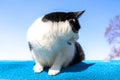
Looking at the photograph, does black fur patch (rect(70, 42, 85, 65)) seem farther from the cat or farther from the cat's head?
the cat's head

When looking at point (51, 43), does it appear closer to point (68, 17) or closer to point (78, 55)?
point (68, 17)

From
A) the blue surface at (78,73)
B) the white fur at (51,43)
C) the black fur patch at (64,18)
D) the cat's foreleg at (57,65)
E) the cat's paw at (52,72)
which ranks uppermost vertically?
the black fur patch at (64,18)

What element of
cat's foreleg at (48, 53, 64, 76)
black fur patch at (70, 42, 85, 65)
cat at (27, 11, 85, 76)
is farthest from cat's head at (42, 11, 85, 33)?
black fur patch at (70, 42, 85, 65)

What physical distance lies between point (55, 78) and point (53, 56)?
0.13 meters

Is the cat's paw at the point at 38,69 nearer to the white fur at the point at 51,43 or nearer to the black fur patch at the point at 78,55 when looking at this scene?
the white fur at the point at 51,43

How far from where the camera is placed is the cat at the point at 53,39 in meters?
1.41

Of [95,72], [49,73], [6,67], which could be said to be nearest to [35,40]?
[49,73]

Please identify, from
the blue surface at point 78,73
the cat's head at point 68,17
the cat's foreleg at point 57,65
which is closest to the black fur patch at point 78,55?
the blue surface at point 78,73

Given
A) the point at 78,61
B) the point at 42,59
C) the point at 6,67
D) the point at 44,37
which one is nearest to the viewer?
the point at 44,37

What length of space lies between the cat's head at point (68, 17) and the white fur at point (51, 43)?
2 centimetres

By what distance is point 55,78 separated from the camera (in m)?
1.46

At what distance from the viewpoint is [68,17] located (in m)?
→ 1.46

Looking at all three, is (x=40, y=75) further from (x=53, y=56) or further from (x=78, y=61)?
(x=78, y=61)

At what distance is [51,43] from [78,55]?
38cm
